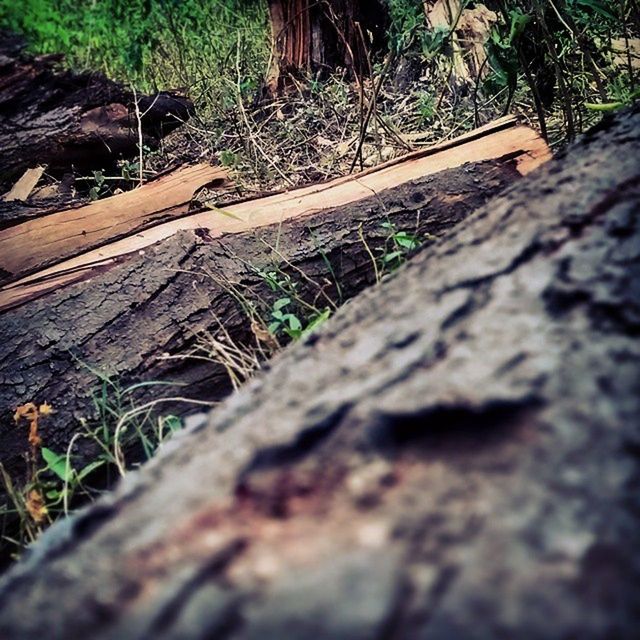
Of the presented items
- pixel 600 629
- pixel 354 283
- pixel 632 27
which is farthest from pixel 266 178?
pixel 600 629

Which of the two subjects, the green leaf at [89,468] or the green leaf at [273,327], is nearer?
the green leaf at [89,468]

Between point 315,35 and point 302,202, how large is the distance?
2707 millimetres

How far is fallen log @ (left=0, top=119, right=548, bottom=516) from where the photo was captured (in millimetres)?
1703

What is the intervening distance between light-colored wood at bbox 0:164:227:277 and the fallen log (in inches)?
10.3

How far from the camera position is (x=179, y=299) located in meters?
1.78

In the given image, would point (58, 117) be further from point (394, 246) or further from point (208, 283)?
point (394, 246)

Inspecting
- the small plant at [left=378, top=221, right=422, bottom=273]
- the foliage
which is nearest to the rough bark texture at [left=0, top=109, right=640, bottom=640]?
the small plant at [left=378, top=221, right=422, bottom=273]

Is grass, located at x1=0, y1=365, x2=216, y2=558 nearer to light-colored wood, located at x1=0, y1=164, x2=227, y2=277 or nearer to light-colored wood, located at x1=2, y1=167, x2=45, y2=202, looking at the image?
light-colored wood, located at x1=0, y1=164, x2=227, y2=277

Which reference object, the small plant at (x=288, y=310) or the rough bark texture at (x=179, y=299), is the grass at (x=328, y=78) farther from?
the small plant at (x=288, y=310)

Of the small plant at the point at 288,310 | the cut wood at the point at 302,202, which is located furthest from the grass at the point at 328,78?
the small plant at the point at 288,310

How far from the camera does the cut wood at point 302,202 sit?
1.90m

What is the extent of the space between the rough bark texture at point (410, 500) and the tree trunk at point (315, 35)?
3824mm

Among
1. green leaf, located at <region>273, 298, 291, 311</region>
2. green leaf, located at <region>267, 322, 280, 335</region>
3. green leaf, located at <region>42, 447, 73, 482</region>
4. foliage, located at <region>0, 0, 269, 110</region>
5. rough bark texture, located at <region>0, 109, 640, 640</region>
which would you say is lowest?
green leaf, located at <region>42, 447, 73, 482</region>

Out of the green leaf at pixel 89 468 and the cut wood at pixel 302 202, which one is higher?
the cut wood at pixel 302 202
